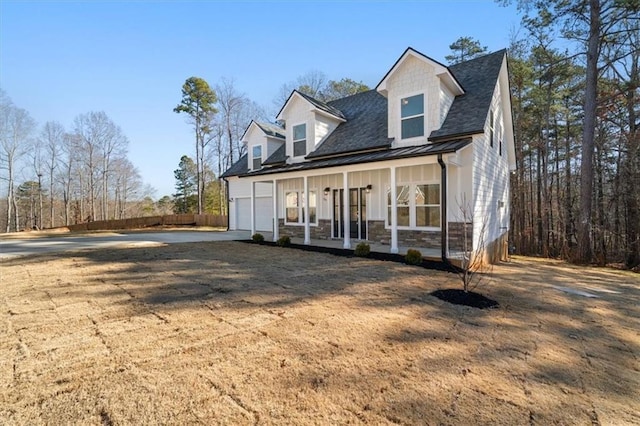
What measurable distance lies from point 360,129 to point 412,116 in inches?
103

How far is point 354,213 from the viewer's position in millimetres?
11688

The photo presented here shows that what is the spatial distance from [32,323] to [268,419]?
11.9 feet

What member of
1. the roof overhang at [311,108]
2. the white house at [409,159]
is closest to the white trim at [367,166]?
the white house at [409,159]

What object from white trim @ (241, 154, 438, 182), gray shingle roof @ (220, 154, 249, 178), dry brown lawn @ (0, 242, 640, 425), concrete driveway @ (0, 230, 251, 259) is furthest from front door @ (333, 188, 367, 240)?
gray shingle roof @ (220, 154, 249, 178)

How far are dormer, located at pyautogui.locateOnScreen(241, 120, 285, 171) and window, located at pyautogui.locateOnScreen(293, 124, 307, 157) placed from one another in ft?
8.17

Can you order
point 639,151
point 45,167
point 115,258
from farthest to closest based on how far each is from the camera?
1. point 45,167
2. point 639,151
3. point 115,258

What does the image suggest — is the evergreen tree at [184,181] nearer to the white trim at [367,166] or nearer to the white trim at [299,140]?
the white trim at [299,140]

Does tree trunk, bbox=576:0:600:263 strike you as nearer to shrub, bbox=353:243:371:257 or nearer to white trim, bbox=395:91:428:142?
white trim, bbox=395:91:428:142

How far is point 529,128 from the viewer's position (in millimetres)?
19828

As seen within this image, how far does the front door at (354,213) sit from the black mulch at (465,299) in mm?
5656

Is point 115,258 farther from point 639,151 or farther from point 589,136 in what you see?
point 639,151

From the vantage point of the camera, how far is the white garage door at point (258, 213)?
16.5 m

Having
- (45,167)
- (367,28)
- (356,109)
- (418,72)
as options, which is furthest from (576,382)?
(45,167)

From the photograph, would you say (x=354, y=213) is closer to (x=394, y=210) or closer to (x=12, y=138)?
(x=394, y=210)
